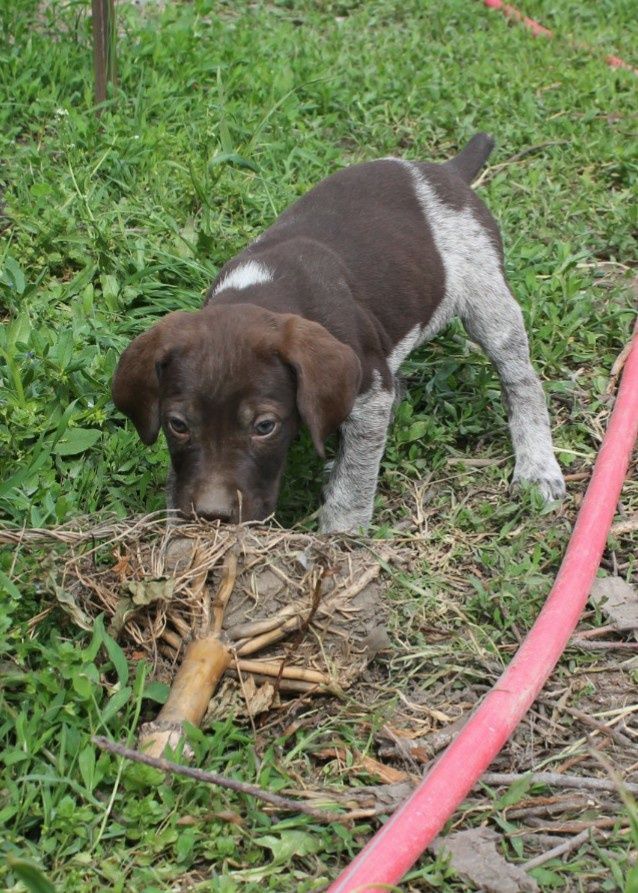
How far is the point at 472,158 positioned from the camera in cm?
648

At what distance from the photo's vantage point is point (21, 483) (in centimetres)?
459

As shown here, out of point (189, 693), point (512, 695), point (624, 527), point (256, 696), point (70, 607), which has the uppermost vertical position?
point (70, 607)

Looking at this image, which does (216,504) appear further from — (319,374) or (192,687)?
(192,687)

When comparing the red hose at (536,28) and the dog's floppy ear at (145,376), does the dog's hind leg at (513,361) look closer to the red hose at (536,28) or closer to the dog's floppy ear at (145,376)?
the dog's floppy ear at (145,376)

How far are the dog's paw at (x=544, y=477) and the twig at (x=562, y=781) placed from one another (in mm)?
1657

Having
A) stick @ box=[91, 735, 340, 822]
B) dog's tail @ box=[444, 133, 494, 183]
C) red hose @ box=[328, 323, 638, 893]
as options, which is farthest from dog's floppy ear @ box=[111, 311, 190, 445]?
dog's tail @ box=[444, 133, 494, 183]

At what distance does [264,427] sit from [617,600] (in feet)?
5.03

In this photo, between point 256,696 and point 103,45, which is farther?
point 103,45

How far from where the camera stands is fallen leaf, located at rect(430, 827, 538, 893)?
3.36 meters

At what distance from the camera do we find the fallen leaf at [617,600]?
4555mm

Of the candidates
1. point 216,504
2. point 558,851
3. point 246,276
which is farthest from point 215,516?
point 558,851

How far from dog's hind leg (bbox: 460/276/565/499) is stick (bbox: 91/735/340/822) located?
2383 millimetres

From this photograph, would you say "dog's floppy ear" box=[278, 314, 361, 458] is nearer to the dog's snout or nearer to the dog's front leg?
the dog's snout

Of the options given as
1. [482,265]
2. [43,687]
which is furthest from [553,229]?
[43,687]
